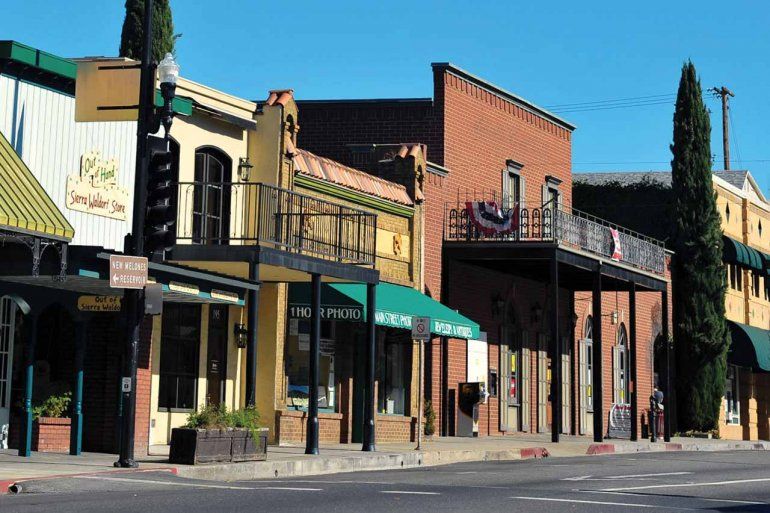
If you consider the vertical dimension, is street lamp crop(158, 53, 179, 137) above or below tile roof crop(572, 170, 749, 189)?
below

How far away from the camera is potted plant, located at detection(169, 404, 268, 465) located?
742 inches

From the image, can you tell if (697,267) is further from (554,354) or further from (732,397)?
(554,354)

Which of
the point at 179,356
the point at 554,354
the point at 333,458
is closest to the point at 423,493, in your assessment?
the point at 333,458

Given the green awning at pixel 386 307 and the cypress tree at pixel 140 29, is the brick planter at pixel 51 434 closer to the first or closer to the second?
the green awning at pixel 386 307

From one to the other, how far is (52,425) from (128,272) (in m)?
4.43

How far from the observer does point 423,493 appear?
15453 mm

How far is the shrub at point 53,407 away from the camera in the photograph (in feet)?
68.0

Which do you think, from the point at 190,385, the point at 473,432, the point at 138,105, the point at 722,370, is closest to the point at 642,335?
the point at 722,370

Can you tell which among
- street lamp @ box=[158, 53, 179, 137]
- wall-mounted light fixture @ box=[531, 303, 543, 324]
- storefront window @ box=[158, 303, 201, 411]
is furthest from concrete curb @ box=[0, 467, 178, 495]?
wall-mounted light fixture @ box=[531, 303, 543, 324]

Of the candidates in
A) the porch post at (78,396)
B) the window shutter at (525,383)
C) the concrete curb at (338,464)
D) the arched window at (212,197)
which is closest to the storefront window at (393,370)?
the concrete curb at (338,464)

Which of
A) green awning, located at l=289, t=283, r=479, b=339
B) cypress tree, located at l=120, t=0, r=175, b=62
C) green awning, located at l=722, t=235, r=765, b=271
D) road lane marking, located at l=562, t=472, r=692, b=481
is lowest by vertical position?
road lane marking, located at l=562, t=472, r=692, b=481

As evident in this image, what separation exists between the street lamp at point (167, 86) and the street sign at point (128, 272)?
1.86 m

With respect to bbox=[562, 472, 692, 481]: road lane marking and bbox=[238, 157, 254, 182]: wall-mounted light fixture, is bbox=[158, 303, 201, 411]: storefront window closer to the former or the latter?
bbox=[238, 157, 254, 182]: wall-mounted light fixture

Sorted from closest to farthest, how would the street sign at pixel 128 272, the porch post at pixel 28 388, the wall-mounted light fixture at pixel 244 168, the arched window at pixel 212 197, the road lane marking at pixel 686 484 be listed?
1. the road lane marking at pixel 686 484
2. the street sign at pixel 128 272
3. the porch post at pixel 28 388
4. the arched window at pixel 212 197
5. the wall-mounted light fixture at pixel 244 168
